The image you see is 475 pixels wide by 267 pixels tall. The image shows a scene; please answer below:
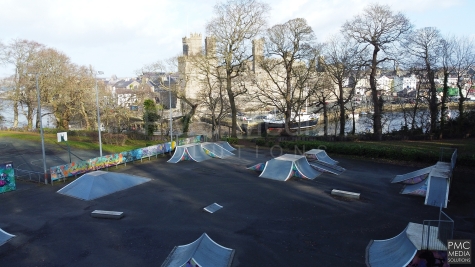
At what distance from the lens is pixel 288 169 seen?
19406 millimetres

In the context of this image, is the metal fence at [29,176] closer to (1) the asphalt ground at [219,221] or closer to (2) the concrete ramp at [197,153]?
(1) the asphalt ground at [219,221]

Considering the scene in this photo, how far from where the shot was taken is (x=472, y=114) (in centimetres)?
3203

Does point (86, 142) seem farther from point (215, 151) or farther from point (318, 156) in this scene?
point (318, 156)

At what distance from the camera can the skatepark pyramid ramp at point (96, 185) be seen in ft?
52.3

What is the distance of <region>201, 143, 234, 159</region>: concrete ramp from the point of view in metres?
26.3

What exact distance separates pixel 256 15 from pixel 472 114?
2429cm

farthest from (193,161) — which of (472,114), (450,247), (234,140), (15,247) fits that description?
(472,114)

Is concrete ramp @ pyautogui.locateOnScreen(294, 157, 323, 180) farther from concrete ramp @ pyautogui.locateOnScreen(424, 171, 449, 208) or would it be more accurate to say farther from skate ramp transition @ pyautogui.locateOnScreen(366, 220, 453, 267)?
skate ramp transition @ pyautogui.locateOnScreen(366, 220, 453, 267)

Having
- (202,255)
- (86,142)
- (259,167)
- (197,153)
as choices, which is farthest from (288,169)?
(86,142)

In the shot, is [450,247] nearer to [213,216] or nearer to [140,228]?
[213,216]

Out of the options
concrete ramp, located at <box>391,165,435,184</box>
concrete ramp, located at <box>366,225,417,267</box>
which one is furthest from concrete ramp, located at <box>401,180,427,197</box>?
concrete ramp, located at <box>366,225,417,267</box>

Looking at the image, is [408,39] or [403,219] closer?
[403,219]

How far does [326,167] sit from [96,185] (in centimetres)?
1439

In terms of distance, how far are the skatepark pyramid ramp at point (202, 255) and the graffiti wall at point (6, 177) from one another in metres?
12.6
